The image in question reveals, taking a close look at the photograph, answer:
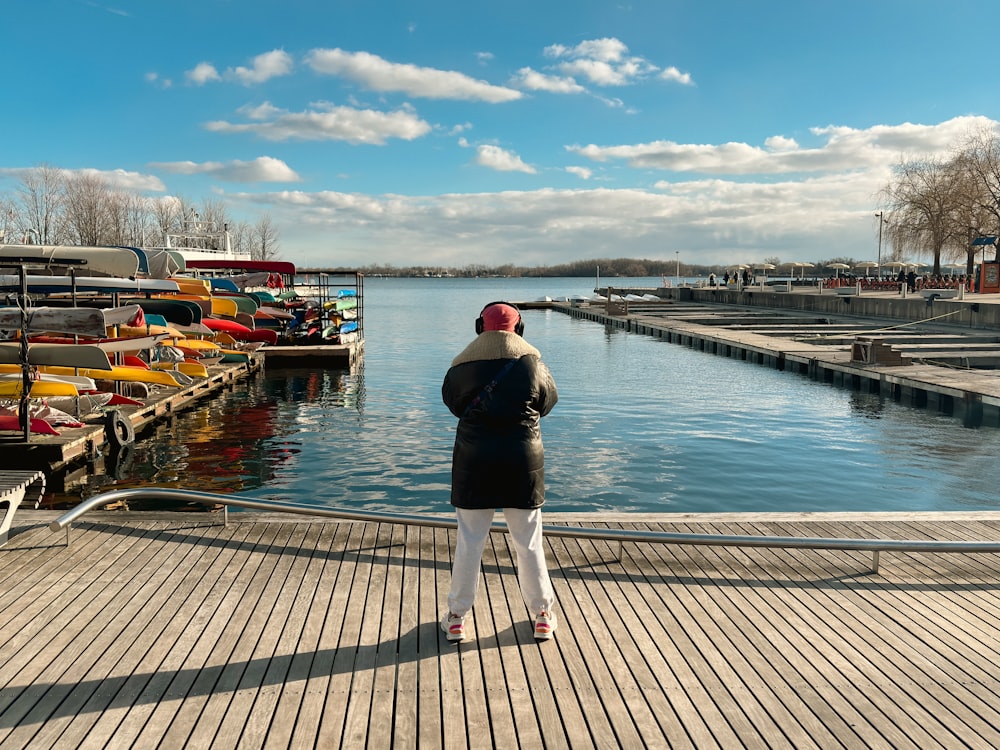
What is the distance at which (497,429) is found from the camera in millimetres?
4316

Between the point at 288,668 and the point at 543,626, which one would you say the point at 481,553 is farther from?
the point at 288,668

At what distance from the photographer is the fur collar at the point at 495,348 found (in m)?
4.34

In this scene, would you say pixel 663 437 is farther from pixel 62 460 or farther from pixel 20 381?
pixel 20 381

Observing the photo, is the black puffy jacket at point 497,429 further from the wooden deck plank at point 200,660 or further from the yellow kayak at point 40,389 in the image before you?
the yellow kayak at point 40,389

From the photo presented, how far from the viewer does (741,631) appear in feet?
15.7

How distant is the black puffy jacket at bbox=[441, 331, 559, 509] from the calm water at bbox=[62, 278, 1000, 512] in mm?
7327

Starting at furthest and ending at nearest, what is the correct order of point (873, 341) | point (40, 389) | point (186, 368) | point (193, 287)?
point (193, 287)
point (873, 341)
point (186, 368)
point (40, 389)

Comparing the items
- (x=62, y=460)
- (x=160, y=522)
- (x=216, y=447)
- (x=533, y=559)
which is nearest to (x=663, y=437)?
(x=216, y=447)

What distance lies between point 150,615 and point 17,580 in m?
1.25

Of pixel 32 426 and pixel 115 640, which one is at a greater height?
pixel 115 640

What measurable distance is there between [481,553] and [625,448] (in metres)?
11.9

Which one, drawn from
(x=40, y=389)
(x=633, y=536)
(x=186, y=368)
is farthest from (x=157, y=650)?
(x=186, y=368)

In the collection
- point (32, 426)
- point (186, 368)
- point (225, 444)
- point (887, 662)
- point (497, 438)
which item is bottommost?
point (225, 444)

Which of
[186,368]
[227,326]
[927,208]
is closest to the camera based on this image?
[186,368]
